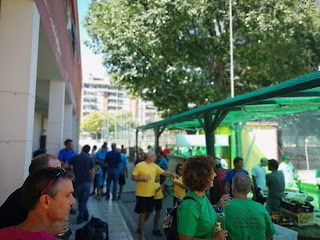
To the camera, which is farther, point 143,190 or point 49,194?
point 143,190

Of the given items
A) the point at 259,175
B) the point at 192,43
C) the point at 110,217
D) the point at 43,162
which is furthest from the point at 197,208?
the point at 192,43

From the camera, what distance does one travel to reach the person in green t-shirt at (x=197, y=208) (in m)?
2.16

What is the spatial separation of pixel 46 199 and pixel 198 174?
1.31m

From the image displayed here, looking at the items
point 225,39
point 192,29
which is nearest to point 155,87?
point 192,29

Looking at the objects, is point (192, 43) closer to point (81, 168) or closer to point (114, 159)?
point (114, 159)

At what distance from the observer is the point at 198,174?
7.82 feet

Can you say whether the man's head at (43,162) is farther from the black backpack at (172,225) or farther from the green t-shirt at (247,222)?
the green t-shirt at (247,222)

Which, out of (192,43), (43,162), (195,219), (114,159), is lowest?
(195,219)

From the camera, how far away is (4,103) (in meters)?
3.05

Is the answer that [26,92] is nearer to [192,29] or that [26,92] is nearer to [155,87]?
[155,87]

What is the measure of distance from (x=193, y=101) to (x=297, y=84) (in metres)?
9.88

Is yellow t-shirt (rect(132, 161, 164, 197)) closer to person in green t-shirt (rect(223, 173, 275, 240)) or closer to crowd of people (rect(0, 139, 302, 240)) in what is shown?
crowd of people (rect(0, 139, 302, 240))

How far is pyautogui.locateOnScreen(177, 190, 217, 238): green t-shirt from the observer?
2160mm

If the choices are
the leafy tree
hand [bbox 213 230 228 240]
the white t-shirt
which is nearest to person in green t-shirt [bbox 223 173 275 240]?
hand [bbox 213 230 228 240]
